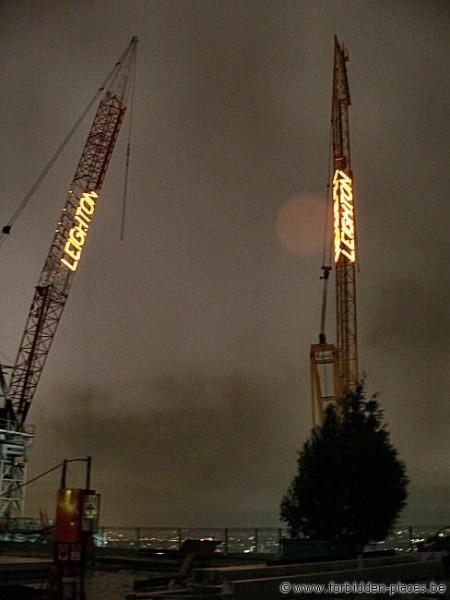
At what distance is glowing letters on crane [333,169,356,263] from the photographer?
176 feet

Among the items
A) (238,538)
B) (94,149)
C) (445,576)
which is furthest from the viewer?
(94,149)

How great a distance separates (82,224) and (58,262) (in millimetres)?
5597

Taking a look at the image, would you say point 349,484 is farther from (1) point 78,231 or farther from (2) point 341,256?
(1) point 78,231

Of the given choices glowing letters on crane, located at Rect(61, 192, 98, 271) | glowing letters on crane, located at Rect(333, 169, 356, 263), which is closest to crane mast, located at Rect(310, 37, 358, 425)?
glowing letters on crane, located at Rect(333, 169, 356, 263)

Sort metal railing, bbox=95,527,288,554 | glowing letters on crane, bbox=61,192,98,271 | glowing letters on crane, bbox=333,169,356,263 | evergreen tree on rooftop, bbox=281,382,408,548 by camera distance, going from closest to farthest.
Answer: evergreen tree on rooftop, bbox=281,382,408,548 → metal railing, bbox=95,527,288,554 → glowing letters on crane, bbox=333,169,356,263 → glowing letters on crane, bbox=61,192,98,271

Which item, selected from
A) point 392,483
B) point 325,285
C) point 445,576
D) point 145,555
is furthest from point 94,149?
point 445,576

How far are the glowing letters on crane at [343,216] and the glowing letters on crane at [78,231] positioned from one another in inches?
1430

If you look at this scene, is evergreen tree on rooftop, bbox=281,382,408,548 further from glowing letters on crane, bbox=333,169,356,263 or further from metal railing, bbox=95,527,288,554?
glowing letters on crane, bbox=333,169,356,263

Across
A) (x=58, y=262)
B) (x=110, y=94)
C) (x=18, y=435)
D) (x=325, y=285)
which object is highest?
(x=110, y=94)

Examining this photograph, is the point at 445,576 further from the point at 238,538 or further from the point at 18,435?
the point at 18,435

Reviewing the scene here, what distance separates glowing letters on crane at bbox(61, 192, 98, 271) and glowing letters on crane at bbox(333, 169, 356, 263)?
36310 mm

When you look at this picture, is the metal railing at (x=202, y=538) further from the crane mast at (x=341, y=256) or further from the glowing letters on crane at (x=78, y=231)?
the glowing letters on crane at (x=78, y=231)

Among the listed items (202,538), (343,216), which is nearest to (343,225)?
(343,216)

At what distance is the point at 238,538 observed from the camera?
35750 mm
